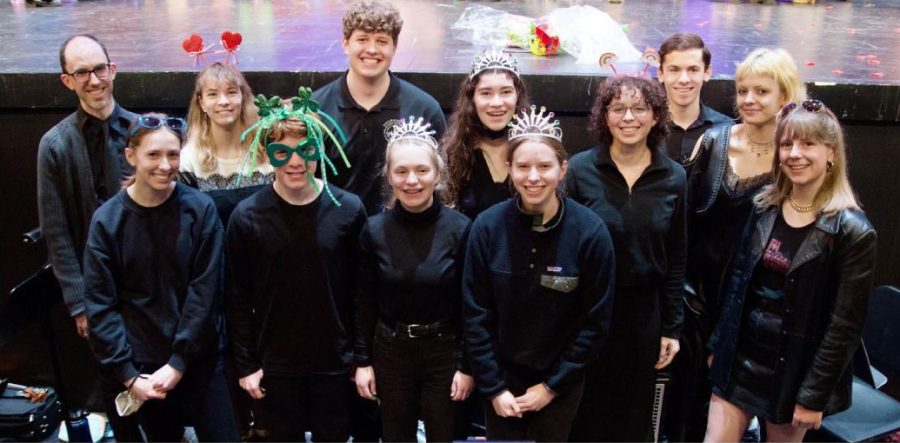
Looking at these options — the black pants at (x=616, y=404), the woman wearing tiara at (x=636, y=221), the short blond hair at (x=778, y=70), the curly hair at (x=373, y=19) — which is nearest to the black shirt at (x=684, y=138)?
the short blond hair at (x=778, y=70)

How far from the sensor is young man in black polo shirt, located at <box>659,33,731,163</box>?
9.16ft

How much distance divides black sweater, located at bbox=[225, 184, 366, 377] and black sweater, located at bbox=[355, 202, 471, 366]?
88 millimetres

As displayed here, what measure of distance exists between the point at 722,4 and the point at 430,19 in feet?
11.0

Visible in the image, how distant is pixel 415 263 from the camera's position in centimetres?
232

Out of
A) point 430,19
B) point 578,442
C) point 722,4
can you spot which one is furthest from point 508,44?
point 722,4

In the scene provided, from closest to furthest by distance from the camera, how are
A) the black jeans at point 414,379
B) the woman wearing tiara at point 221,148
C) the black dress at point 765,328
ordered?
the black dress at point 765,328 → the black jeans at point 414,379 → the woman wearing tiara at point 221,148

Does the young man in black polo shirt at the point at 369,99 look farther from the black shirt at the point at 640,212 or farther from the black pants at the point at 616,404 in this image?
the black pants at the point at 616,404

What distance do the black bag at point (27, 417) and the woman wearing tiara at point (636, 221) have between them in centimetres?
238

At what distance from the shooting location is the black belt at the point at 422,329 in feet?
7.68

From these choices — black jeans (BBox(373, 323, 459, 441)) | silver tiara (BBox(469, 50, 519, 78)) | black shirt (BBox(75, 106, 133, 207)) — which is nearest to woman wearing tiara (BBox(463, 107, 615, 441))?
black jeans (BBox(373, 323, 459, 441))

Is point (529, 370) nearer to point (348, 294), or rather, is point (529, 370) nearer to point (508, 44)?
point (348, 294)

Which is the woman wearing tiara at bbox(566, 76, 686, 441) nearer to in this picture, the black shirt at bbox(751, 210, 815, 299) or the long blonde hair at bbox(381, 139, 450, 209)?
the black shirt at bbox(751, 210, 815, 299)

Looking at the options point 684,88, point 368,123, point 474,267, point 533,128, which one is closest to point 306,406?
point 474,267

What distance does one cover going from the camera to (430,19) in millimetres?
5883
